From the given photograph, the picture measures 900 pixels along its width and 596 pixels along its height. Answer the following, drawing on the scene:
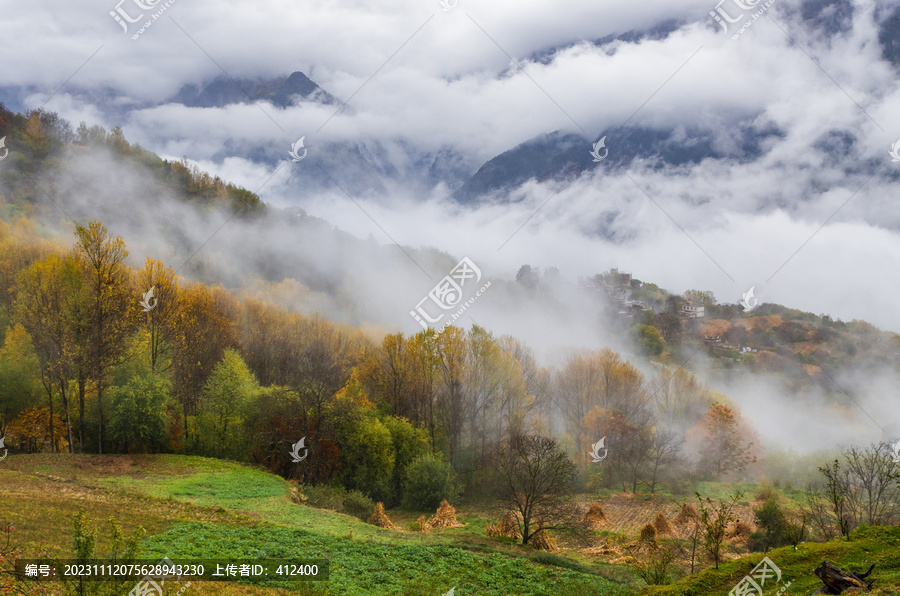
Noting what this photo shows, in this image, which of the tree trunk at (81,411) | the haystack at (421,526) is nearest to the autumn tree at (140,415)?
the tree trunk at (81,411)

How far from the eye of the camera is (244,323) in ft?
240

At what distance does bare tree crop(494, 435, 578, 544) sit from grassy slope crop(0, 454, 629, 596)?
341cm

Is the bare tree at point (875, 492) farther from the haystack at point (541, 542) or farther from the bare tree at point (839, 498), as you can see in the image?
the haystack at point (541, 542)

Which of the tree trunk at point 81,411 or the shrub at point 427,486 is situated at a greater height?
the tree trunk at point 81,411

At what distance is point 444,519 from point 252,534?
1878 centimetres

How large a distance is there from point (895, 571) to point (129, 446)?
4800cm

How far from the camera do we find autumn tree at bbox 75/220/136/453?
135 feet

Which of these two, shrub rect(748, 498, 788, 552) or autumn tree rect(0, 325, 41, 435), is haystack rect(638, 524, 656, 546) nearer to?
shrub rect(748, 498, 788, 552)

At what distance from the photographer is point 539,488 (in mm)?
33344

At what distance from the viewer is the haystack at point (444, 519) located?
124 ft

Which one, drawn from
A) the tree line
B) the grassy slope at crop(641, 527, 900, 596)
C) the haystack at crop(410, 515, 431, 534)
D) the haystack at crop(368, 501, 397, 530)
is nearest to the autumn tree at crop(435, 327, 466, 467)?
the tree line

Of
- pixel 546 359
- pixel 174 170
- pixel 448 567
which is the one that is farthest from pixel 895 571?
pixel 174 170

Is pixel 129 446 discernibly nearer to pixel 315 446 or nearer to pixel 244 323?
pixel 315 446

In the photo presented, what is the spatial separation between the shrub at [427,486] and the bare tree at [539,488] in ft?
32.5
